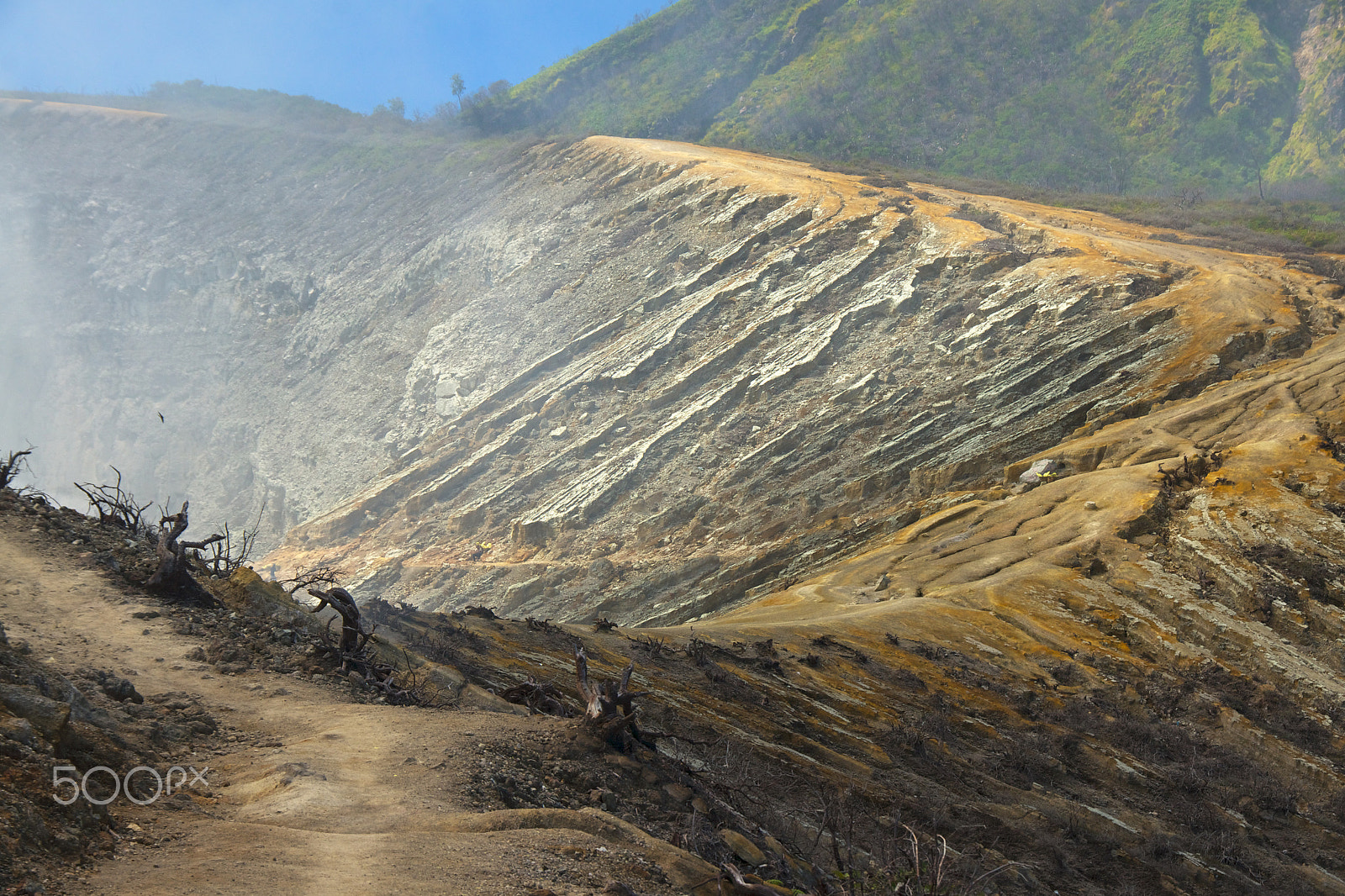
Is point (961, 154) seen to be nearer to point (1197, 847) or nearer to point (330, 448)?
point (330, 448)

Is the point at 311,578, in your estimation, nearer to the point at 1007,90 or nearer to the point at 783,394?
the point at 783,394

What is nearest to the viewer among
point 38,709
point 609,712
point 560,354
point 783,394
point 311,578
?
point 38,709

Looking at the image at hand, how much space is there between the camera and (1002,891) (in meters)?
6.54

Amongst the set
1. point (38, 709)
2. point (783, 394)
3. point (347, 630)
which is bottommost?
point (783, 394)

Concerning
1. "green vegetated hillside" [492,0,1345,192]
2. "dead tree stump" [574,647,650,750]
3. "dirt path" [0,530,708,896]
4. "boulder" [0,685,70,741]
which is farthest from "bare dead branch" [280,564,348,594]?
"green vegetated hillside" [492,0,1345,192]

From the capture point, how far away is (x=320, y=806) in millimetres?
3969

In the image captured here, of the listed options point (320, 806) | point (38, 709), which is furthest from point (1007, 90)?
point (38, 709)

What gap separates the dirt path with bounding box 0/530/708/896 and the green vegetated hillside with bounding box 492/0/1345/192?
53001 millimetres

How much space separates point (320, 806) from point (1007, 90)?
2533 inches

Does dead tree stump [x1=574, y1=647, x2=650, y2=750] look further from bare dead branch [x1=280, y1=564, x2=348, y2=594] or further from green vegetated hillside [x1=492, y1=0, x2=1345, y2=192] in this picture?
green vegetated hillside [x1=492, y1=0, x2=1345, y2=192]

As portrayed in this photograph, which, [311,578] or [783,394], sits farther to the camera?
[783,394]

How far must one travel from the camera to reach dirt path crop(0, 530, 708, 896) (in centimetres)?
329

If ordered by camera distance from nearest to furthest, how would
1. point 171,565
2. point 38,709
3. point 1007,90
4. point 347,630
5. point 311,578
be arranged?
point 38,709, point 347,630, point 171,565, point 311,578, point 1007,90

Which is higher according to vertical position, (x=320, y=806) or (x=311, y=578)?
(x=311, y=578)
